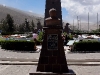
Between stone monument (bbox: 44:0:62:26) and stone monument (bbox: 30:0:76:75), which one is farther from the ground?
stone monument (bbox: 44:0:62:26)

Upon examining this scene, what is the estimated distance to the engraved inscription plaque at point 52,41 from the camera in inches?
365

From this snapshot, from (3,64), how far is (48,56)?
561 centimetres

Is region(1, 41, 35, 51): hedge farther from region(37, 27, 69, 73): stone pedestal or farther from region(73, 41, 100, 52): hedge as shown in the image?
region(37, 27, 69, 73): stone pedestal

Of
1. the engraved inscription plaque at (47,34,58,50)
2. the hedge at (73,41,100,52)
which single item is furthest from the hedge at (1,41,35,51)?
the engraved inscription plaque at (47,34,58,50)

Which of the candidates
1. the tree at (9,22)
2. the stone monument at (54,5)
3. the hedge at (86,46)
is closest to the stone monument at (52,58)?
the hedge at (86,46)

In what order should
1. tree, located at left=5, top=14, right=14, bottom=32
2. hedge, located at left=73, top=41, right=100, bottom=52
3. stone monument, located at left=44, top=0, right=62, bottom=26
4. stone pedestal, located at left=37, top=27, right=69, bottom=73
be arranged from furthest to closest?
1. tree, located at left=5, top=14, right=14, bottom=32
2. stone monument, located at left=44, top=0, right=62, bottom=26
3. hedge, located at left=73, top=41, right=100, bottom=52
4. stone pedestal, located at left=37, top=27, right=69, bottom=73

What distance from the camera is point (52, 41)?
9.32 m

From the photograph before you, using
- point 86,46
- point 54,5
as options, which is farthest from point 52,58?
point 54,5

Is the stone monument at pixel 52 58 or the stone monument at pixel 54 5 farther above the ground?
the stone monument at pixel 54 5

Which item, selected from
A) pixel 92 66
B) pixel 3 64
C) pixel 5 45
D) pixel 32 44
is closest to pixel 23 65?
pixel 3 64

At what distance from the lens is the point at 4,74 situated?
36.2 ft

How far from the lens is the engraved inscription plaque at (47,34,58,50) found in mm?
9281

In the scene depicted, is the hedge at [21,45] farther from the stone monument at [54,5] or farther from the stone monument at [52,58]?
the stone monument at [54,5]

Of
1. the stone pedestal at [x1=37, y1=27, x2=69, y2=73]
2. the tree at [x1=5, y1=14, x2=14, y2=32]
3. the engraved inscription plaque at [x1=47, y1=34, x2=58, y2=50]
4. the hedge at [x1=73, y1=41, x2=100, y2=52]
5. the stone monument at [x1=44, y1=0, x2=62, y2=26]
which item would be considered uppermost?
the stone monument at [x1=44, y1=0, x2=62, y2=26]
